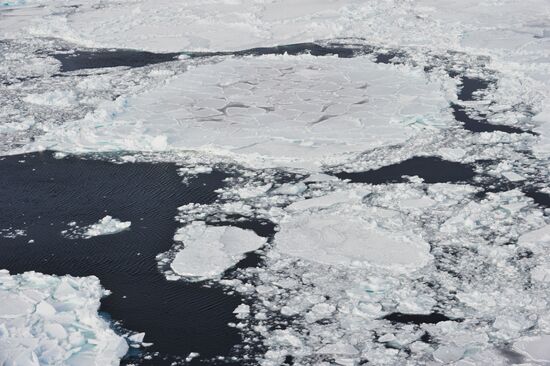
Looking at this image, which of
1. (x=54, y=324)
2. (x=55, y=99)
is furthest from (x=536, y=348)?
(x=55, y=99)

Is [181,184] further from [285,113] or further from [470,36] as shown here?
[470,36]

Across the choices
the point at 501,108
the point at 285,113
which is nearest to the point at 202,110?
the point at 285,113

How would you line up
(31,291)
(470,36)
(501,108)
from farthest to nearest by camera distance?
(470,36) < (501,108) < (31,291)

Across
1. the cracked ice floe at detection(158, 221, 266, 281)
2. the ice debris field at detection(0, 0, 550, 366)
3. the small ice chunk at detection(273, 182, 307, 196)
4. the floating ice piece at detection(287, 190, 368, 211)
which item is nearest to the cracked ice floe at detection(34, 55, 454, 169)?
the ice debris field at detection(0, 0, 550, 366)

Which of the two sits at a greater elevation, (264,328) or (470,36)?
(470,36)

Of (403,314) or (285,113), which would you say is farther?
(285,113)

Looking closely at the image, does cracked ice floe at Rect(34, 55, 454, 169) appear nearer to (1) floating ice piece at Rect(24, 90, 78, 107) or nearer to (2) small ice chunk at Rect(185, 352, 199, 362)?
(1) floating ice piece at Rect(24, 90, 78, 107)
